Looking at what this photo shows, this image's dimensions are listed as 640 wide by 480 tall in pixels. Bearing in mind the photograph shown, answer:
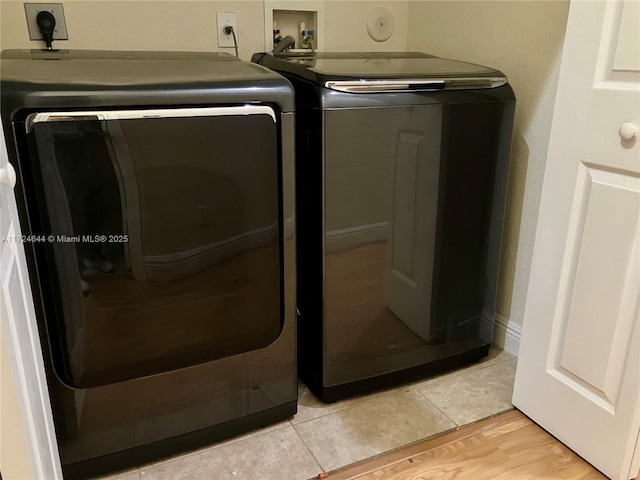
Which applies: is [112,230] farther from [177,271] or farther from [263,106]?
[263,106]

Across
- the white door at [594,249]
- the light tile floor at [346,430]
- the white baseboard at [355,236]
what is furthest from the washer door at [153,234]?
the white door at [594,249]

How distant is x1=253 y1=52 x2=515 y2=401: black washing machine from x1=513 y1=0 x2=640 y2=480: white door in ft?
0.77

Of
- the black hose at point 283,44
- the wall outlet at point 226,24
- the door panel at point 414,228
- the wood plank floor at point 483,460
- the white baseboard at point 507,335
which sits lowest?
the wood plank floor at point 483,460

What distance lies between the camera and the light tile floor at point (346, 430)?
1.25 metres

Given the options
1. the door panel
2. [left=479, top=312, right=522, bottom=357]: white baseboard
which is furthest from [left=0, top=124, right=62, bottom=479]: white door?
[left=479, top=312, right=522, bottom=357]: white baseboard

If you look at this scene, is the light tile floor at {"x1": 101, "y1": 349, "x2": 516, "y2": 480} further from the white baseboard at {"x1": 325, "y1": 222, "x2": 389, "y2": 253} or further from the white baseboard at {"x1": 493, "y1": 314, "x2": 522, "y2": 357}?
the white baseboard at {"x1": 325, "y1": 222, "x2": 389, "y2": 253}

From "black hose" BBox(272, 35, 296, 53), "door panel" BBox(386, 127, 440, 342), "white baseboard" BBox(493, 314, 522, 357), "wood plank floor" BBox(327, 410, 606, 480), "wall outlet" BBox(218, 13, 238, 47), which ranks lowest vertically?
"wood plank floor" BBox(327, 410, 606, 480)

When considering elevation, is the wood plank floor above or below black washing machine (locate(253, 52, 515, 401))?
below

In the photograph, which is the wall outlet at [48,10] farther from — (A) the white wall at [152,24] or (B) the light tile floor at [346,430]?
(B) the light tile floor at [346,430]

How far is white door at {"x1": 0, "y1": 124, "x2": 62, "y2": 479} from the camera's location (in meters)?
0.65

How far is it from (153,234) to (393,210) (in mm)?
601

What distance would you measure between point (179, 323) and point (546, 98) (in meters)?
1.15

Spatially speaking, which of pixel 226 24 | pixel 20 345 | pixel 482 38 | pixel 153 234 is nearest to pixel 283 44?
pixel 226 24

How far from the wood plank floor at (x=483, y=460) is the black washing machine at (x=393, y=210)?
0.25 metres
